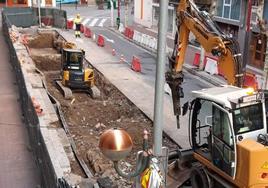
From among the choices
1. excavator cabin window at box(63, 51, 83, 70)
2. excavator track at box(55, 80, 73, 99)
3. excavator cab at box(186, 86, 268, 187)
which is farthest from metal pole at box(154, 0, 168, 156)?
excavator cabin window at box(63, 51, 83, 70)

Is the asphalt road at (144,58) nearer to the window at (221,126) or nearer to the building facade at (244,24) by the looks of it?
the building facade at (244,24)

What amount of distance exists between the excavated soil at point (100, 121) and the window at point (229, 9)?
36.6 feet

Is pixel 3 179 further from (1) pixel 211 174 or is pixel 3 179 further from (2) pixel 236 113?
(2) pixel 236 113

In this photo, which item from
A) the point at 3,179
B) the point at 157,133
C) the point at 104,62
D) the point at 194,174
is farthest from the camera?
the point at 104,62

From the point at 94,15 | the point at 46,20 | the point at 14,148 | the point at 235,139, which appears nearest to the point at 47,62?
the point at 46,20

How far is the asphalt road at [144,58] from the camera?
2368cm

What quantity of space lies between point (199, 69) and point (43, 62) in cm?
1074

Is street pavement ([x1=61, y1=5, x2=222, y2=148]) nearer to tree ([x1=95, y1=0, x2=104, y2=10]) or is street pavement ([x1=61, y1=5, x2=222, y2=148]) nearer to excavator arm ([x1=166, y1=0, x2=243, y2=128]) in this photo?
excavator arm ([x1=166, y1=0, x2=243, y2=128])

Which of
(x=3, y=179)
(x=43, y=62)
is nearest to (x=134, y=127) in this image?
(x=3, y=179)

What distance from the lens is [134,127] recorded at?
57.7 ft

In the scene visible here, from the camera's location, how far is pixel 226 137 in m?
8.70

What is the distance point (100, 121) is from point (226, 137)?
10797 millimetres

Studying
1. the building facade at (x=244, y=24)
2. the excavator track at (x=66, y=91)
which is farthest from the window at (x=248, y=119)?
the building facade at (x=244, y=24)

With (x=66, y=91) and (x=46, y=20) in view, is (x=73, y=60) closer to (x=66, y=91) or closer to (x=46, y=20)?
(x=66, y=91)
